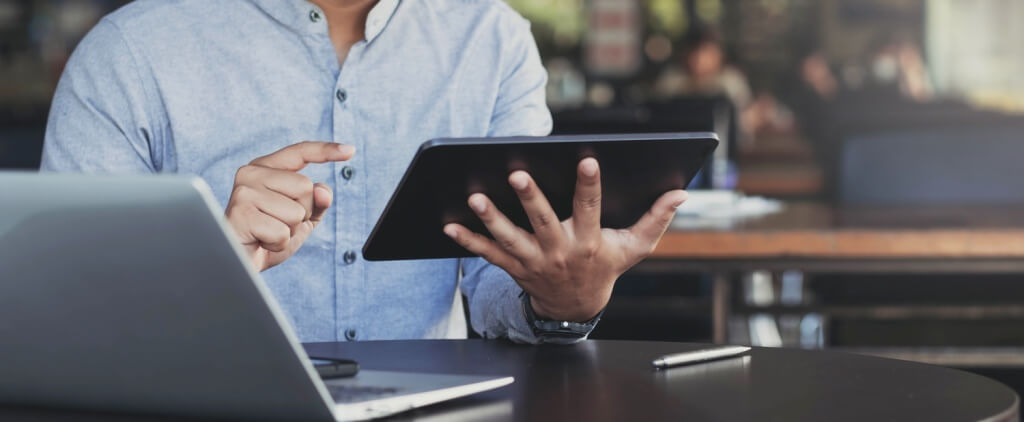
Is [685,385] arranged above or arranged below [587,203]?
below

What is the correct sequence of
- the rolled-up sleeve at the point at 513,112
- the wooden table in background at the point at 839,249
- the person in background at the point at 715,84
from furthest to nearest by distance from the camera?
the person in background at the point at 715,84 → the wooden table in background at the point at 839,249 → the rolled-up sleeve at the point at 513,112

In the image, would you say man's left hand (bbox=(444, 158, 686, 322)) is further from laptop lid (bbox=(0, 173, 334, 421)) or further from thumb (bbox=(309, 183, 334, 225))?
laptop lid (bbox=(0, 173, 334, 421))

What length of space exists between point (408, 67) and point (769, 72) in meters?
8.13

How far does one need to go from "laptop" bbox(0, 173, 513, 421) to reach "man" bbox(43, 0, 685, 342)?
54 centimetres

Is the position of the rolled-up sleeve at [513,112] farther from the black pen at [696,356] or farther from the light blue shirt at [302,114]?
the black pen at [696,356]

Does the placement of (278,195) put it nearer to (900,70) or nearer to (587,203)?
(587,203)

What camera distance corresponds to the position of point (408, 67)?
4.83 feet

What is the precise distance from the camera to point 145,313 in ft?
2.33

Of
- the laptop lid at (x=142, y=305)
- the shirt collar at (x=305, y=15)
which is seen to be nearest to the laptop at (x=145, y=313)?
the laptop lid at (x=142, y=305)

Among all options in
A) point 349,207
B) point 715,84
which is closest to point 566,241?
point 349,207

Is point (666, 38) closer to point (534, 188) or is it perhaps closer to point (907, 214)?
point (907, 214)

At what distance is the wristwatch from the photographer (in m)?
1.15

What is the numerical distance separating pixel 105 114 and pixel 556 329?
56 centimetres

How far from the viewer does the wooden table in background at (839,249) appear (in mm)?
2215
